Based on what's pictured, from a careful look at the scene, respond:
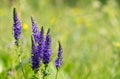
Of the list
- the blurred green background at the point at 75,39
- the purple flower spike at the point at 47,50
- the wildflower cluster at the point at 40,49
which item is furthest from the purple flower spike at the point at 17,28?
the blurred green background at the point at 75,39

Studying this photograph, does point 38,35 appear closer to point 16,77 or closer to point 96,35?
point 16,77

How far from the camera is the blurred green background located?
2973 mm

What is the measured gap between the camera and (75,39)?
5395mm

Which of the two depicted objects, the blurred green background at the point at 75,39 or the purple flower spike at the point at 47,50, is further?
the blurred green background at the point at 75,39

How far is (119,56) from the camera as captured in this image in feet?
13.5

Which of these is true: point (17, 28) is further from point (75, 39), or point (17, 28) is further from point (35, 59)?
point (75, 39)

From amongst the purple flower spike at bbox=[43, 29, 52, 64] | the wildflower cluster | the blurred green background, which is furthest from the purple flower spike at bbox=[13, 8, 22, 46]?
the blurred green background

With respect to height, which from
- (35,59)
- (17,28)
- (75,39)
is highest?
(17,28)

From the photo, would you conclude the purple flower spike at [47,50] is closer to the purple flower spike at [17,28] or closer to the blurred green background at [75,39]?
the purple flower spike at [17,28]

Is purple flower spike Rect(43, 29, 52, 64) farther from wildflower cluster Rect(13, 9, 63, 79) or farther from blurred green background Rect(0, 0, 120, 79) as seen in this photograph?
blurred green background Rect(0, 0, 120, 79)

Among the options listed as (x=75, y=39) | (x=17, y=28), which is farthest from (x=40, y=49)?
(x=75, y=39)

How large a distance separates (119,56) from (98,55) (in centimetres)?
45

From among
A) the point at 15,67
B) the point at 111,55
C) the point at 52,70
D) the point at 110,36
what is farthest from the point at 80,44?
the point at 52,70

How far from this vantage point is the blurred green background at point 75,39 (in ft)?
9.75
